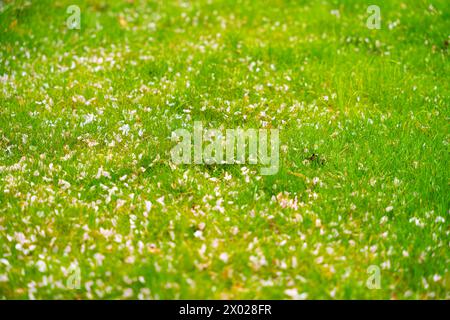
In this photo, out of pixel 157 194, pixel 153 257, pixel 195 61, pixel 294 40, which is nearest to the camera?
pixel 153 257

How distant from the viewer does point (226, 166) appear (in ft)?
27.7

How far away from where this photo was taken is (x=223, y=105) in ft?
32.9

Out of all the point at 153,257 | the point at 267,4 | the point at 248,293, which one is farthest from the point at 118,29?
the point at 248,293

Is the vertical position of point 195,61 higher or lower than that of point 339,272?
higher

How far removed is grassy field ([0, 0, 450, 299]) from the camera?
6.43 metres

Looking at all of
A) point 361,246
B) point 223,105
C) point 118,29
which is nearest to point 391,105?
point 223,105

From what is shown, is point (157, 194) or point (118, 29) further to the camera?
point (118, 29)

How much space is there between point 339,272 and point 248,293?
114 cm

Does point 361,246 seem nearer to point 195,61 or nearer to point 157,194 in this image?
point 157,194

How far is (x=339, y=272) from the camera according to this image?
6355mm

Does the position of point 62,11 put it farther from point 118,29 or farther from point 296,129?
point 296,129

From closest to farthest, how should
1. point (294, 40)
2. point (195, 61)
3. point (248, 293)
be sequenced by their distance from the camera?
1. point (248, 293)
2. point (195, 61)
3. point (294, 40)

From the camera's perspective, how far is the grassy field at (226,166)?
6.43 m
